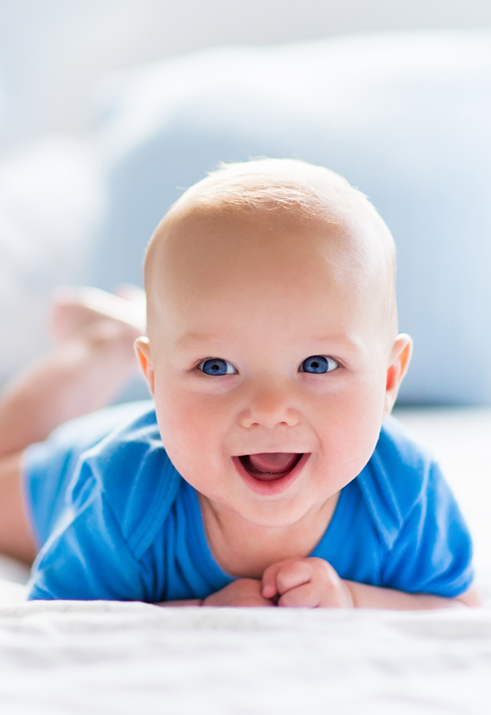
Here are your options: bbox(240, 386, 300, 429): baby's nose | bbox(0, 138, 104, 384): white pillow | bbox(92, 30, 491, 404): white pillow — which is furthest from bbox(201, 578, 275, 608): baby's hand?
bbox(0, 138, 104, 384): white pillow

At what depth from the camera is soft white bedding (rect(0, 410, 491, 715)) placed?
0.57m

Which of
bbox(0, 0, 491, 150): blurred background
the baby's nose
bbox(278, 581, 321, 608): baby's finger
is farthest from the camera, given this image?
bbox(0, 0, 491, 150): blurred background

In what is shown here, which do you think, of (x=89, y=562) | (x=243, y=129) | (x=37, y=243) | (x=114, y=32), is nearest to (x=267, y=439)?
(x=89, y=562)

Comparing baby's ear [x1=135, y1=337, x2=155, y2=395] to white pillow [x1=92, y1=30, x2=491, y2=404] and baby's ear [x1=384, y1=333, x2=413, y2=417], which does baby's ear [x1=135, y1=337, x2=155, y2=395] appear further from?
white pillow [x1=92, y1=30, x2=491, y2=404]

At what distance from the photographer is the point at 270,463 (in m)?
0.76

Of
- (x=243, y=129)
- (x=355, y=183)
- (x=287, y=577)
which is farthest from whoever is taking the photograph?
(x=243, y=129)

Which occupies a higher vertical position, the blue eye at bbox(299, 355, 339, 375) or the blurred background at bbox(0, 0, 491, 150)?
the blurred background at bbox(0, 0, 491, 150)

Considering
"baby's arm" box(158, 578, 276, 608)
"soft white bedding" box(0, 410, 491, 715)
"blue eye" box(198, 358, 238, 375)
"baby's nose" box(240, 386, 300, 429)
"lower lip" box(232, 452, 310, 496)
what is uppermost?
"blue eye" box(198, 358, 238, 375)

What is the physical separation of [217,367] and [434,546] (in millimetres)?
345

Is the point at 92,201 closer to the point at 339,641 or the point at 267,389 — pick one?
the point at 267,389

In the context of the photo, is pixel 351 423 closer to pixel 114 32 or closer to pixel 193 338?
pixel 193 338

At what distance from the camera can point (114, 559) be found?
86 cm

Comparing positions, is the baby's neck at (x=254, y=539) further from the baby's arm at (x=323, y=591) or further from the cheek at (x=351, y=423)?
the cheek at (x=351, y=423)

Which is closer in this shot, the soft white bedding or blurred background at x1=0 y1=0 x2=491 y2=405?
the soft white bedding
